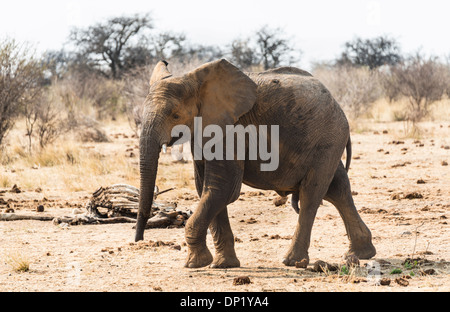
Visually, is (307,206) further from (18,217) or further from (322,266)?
(18,217)

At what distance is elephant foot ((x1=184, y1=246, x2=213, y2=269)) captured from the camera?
5.83 metres

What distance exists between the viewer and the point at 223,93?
5668 mm

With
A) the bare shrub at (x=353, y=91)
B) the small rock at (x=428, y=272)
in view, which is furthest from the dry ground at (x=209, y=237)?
the bare shrub at (x=353, y=91)

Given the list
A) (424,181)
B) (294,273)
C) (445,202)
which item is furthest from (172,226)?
(424,181)

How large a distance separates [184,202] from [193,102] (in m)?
4.62

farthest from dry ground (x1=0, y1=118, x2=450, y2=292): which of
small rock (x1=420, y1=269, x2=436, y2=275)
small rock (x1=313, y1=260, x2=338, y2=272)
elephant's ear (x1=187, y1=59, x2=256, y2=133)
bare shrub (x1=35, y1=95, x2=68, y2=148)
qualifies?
elephant's ear (x1=187, y1=59, x2=256, y2=133)

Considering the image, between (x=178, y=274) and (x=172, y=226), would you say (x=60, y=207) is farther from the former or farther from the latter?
(x=178, y=274)

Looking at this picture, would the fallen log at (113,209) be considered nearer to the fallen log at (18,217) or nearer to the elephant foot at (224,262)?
the fallen log at (18,217)

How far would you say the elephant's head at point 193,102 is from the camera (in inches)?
214

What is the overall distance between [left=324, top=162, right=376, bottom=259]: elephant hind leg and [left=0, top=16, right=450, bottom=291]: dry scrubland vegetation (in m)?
0.21

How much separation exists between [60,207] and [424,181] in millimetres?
5667

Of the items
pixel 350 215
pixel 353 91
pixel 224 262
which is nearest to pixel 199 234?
pixel 224 262

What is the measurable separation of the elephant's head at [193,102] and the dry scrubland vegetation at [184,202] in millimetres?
839
